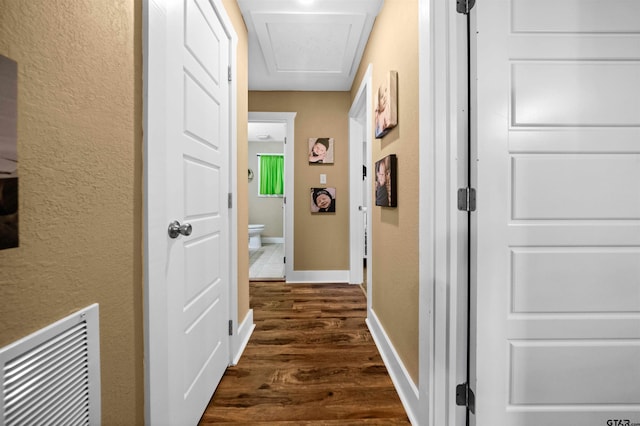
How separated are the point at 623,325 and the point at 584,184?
0.56 metres

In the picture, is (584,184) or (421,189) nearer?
(584,184)

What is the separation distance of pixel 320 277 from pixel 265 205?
3.88 meters

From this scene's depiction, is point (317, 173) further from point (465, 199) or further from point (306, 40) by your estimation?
point (465, 199)

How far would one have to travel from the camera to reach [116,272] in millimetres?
779

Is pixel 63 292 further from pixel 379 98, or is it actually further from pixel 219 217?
pixel 379 98

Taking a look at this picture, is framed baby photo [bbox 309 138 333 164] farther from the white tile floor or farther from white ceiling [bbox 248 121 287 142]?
white ceiling [bbox 248 121 287 142]

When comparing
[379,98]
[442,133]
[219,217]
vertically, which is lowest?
[219,217]

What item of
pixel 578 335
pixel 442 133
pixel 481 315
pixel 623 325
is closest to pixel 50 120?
pixel 442 133

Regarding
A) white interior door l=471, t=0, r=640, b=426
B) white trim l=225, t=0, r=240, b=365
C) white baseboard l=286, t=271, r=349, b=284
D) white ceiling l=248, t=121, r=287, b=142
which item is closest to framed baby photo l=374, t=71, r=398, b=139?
white interior door l=471, t=0, r=640, b=426

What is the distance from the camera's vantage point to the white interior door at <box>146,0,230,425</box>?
94 centimetres

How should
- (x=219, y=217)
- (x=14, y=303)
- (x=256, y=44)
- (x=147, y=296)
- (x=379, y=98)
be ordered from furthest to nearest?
(x=256, y=44), (x=379, y=98), (x=219, y=217), (x=147, y=296), (x=14, y=303)

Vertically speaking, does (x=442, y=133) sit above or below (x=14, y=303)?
above

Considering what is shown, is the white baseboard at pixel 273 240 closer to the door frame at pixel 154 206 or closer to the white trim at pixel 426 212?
the white trim at pixel 426 212

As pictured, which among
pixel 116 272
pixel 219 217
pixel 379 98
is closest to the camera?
pixel 116 272
